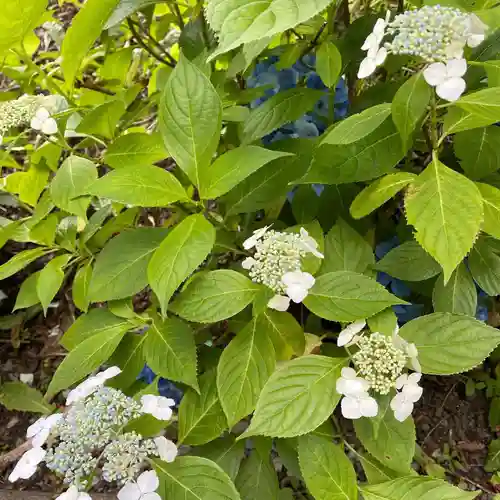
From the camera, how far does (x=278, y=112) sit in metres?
1.03

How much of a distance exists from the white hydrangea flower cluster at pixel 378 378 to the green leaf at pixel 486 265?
259 millimetres

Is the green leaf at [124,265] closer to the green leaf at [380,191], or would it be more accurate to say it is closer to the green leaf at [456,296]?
the green leaf at [380,191]

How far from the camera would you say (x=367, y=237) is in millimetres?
1125

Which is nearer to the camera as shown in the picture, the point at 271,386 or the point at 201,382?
the point at 271,386

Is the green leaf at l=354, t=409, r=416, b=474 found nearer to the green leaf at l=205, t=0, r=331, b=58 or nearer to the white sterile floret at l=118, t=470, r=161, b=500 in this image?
the white sterile floret at l=118, t=470, r=161, b=500

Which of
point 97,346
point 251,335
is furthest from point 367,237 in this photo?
point 97,346

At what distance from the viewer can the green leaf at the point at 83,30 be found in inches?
35.4

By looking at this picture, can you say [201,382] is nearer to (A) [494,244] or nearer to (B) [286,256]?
(B) [286,256]

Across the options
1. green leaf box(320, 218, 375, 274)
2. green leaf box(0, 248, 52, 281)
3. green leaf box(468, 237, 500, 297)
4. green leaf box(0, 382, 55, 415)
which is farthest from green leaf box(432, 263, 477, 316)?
green leaf box(0, 382, 55, 415)

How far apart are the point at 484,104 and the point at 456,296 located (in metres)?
0.38

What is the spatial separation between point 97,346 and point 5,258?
983mm

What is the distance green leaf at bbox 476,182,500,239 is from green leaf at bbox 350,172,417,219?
0.37 ft

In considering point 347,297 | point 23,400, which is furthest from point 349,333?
point 23,400

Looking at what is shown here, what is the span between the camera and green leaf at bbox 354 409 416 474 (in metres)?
0.85
